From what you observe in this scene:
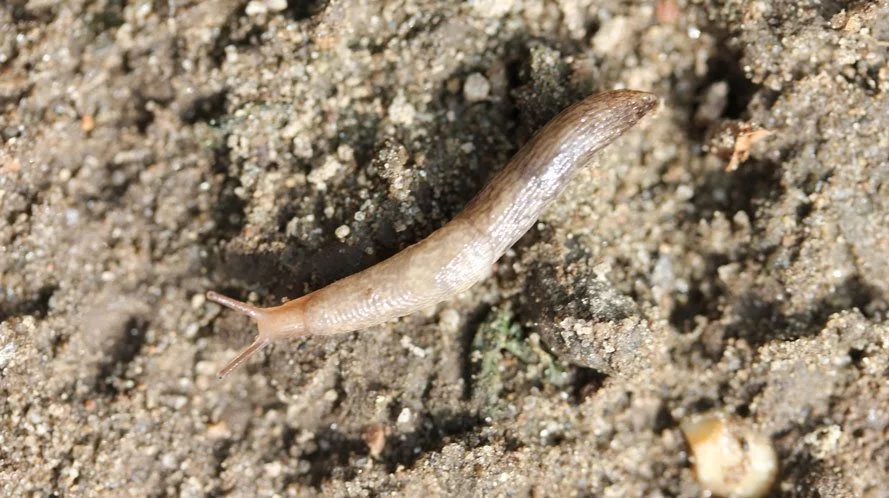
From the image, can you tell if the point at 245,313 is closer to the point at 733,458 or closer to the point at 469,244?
the point at 469,244

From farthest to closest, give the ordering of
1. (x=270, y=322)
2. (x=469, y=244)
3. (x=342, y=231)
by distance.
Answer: (x=342, y=231) < (x=270, y=322) < (x=469, y=244)

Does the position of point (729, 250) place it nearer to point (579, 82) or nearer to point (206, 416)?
point (579, 82)

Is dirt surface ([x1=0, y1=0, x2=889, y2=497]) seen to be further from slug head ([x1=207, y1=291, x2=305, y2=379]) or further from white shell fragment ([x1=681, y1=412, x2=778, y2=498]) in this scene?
slug head ([x1=207, y1=291, x2=305, y2=379])

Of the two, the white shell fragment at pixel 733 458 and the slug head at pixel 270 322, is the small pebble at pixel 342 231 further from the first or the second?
the white shell fragment at pixel 733 458

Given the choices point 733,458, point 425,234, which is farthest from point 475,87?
point 733,458

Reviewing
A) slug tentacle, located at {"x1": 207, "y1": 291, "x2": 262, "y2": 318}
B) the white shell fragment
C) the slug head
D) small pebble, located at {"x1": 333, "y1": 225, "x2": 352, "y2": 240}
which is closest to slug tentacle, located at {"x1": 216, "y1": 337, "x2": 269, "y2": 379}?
the slug head

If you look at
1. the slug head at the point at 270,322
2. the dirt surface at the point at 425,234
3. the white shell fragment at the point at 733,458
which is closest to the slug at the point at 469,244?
the slug head at the point at 270,322

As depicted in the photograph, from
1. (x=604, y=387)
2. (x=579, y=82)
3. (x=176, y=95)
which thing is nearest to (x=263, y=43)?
(x=176, y=95)
